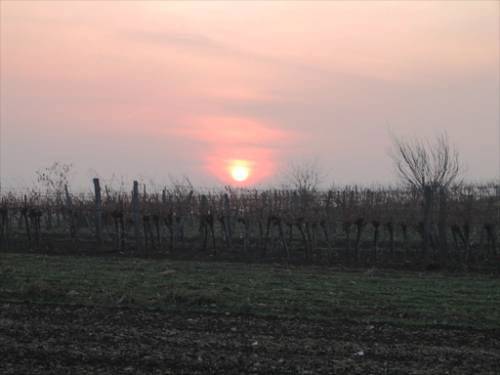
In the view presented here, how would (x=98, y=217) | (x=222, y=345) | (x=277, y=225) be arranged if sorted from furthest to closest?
(x=277, y=225), (x=98, y=217), (x=222, y=345)

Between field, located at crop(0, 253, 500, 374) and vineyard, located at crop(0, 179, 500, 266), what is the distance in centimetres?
495

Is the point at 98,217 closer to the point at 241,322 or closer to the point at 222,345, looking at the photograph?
the point at 241,322

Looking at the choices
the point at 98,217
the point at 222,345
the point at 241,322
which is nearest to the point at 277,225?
the point at 98,217

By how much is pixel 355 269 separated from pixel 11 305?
9671 mm

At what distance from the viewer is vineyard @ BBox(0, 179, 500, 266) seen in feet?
66.7

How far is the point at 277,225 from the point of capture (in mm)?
23859

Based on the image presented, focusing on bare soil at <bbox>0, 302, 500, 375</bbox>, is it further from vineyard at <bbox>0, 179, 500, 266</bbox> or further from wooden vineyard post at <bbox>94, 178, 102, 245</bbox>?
wooden vineyard post at <bbox>94, 178, 102, 245</bbox>

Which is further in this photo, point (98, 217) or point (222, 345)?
point (98, 217)

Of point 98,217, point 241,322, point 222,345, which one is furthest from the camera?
point 98,217

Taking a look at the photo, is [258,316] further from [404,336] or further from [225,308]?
[404,336]

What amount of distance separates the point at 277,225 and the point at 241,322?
47.3 ft

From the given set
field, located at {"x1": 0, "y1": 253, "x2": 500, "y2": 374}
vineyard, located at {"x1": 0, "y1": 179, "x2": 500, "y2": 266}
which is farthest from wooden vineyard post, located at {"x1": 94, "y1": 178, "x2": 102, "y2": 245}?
field, located at {"x1": 0, "y1": 253, "x2": 500, "y2": 374}

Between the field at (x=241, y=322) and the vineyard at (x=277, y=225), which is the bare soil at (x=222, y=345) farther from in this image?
the vineyard at (x=277, y=225)

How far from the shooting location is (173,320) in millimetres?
9508
